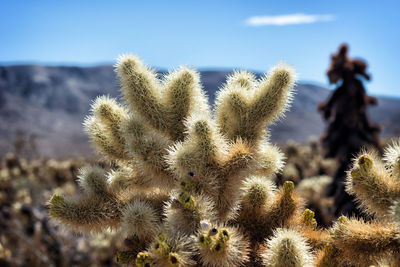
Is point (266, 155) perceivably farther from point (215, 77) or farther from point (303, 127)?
point (215, 77)

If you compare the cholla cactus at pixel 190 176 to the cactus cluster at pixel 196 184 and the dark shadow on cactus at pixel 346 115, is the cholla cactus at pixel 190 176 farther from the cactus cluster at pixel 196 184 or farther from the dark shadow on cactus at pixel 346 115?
the dark shadow on cactus at pixel 346 115

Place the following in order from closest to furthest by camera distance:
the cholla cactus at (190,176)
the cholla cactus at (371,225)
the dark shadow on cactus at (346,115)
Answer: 1. the cholla cactus at (371,225)
2. the cholla cactus at (190,176)
3. the dark shadow on cactus at (346,115)

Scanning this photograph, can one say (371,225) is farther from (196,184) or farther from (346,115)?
(346,115)

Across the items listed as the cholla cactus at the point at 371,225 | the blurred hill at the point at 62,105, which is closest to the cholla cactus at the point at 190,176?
the cholla cactus at the point at 371,225

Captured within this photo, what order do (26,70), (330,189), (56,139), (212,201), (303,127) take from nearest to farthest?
(212,201)
(330,189)
(56,139)
(303,127)
(26,70)

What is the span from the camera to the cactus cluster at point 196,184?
1.58 meters

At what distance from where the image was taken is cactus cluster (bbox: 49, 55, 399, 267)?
1577 mm

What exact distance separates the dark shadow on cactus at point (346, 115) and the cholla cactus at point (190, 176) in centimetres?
626

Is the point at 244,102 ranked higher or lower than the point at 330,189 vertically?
higher

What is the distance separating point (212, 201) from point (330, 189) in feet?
22.3

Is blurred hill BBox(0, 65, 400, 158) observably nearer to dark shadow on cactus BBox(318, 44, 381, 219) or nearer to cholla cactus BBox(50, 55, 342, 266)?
dark shadow on cactus BBox(318, 44, 381, 219)

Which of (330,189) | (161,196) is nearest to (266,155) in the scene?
(161,196)

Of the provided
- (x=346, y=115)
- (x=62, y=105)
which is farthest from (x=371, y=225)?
(x=62, y=105)

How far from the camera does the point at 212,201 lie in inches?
70.7
